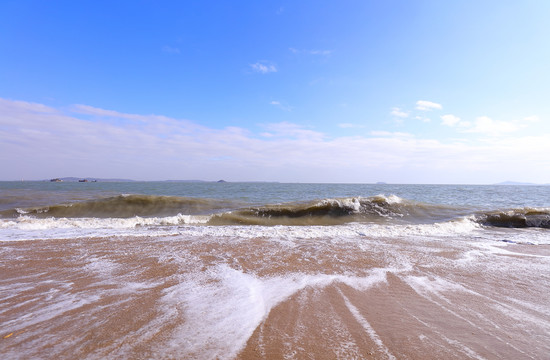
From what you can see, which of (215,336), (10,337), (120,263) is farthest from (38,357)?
(120,263)

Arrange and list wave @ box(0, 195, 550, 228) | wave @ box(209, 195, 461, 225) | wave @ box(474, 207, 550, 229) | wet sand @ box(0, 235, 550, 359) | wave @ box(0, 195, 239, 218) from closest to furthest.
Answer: wet sand @ box(0, 235, 550, 359), wave @ box(474, 207, 550, 229), wave @ box(0, 195, 550, 228), wave @ box(209, 195, 461, 225), wave @ box(0, 195, 239, 218)

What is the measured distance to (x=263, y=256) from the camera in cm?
541

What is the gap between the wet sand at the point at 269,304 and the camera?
90.0 inches

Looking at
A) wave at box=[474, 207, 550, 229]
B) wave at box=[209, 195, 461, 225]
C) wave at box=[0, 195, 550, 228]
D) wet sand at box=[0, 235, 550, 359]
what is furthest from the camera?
wave at box=[209, 195, 461, 225]

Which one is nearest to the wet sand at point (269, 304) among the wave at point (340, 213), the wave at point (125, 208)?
the wave at point (340, 213)

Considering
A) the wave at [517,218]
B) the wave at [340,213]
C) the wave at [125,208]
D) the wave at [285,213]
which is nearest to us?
the wave at [517,218]

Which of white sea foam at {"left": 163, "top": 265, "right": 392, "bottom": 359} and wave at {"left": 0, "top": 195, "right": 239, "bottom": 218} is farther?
wave at {"left": 0, "top": 195, "right": 239, "bottom": 218}

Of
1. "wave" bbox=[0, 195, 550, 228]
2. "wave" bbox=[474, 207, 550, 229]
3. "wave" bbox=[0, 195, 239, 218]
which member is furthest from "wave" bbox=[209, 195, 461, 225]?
"wave" bbox=[0, 195, 239, 218]

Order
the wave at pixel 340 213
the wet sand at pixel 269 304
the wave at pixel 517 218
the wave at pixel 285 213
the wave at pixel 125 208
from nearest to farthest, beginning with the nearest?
the wet sand at pixel 269 304, the wave at pixel 517 218, the wave at pixel 285 213, the wave at pixel 340 213, the wave at pixel 125 208

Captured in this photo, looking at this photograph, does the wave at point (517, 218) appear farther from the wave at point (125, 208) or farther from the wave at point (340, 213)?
the wave at point (125, 208)

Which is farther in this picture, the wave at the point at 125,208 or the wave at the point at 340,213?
the wave at the point at 125,208

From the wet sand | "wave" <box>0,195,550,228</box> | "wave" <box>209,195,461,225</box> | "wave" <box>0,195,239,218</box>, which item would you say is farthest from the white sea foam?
"wave" <box>0,195,239,218</box>

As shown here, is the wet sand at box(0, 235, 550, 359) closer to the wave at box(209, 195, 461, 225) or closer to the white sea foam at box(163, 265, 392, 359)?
the white sea foam at box(163, 265, 392, 359)

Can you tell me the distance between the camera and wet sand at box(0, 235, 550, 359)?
7.50 feet
